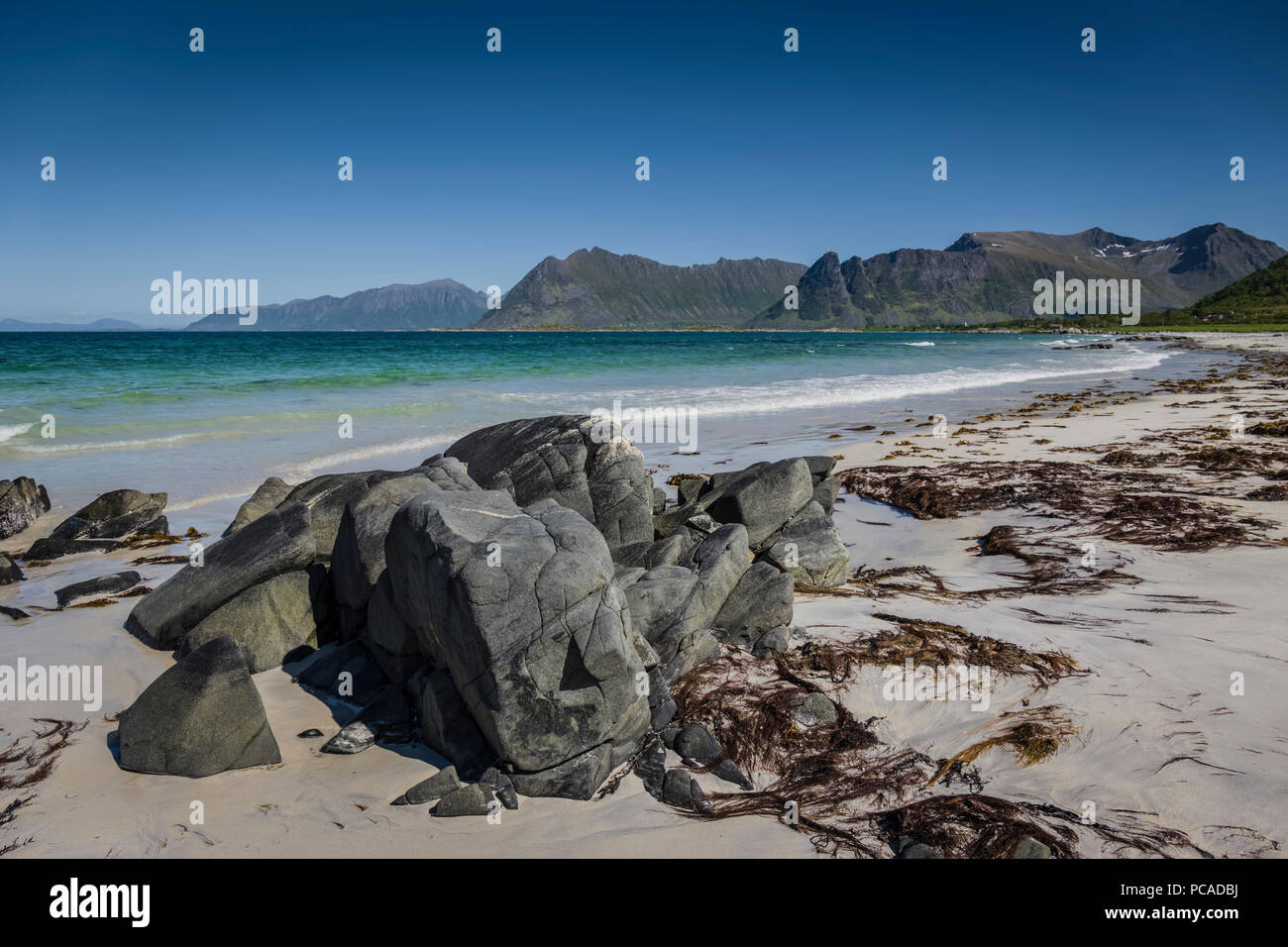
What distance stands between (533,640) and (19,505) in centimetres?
1087

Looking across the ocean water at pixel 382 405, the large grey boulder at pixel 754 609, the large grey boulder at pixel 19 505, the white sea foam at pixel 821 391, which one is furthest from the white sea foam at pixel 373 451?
the large grey boulder at pixel 754 609

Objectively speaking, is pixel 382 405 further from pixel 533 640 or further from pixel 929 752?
pixel 929 752

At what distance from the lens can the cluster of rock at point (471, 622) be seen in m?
4.20

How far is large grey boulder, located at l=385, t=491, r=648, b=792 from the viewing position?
414cm

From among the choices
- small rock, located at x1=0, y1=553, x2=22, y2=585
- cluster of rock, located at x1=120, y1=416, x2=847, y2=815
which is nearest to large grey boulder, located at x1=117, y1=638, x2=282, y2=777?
cluster of rock, located at x1=120, y1=416, x2=847, y2=815

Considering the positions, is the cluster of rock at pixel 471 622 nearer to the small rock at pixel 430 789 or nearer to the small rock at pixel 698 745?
the small rock at pixel 430 789

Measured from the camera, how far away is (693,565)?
634 centimetres

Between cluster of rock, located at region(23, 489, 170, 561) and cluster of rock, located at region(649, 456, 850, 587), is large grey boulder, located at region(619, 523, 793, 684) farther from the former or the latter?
cluster of rock, located at region(23, 489, 170, 561)

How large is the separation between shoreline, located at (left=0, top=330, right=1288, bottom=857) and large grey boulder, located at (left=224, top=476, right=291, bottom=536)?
6.81 feet

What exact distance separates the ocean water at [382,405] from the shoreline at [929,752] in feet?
25.2

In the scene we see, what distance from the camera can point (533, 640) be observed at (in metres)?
4.22

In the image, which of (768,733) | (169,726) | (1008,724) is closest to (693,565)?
(768,733)
